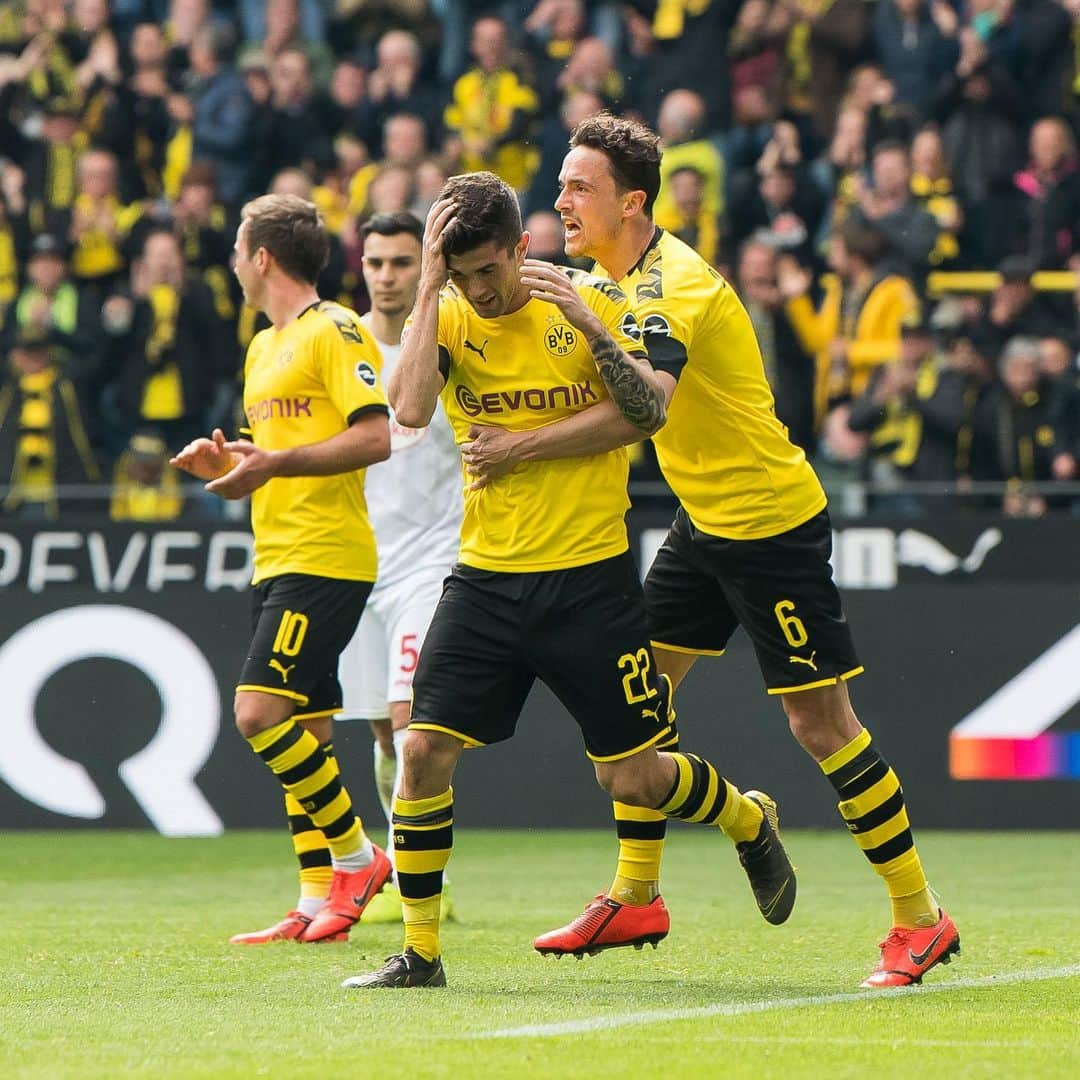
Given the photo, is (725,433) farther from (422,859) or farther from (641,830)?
(422,859)

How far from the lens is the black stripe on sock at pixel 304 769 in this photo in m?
7.26

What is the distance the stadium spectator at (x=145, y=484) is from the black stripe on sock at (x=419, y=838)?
609cm

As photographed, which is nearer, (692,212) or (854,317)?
(854,317)

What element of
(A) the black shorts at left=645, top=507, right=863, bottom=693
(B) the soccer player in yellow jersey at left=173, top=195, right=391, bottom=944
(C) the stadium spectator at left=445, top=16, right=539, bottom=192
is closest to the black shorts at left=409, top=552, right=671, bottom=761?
(A) the black shorts at left=645, top=507, right=863, bottom=693

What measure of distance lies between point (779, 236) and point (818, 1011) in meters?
9.12

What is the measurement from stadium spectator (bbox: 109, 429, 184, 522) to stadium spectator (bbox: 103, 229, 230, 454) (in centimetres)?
18

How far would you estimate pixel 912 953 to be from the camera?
608 centimetres

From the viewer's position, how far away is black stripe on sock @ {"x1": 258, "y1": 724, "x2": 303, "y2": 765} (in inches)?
283

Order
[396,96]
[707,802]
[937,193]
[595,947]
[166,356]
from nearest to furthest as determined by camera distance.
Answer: [707,802] < [595,947] < [937,193] < [166,356] < [396,96]

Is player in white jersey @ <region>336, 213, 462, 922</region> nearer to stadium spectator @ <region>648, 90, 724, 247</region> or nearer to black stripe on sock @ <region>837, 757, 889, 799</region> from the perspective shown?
black stripe on sock @ <region>837, 757, 889, 799</region>

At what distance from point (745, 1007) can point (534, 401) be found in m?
1.70

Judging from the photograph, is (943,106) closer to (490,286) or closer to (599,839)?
(599,839)

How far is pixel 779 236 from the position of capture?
45.9ft

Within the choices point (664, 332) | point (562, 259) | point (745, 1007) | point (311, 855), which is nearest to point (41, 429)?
point (562, 259)
